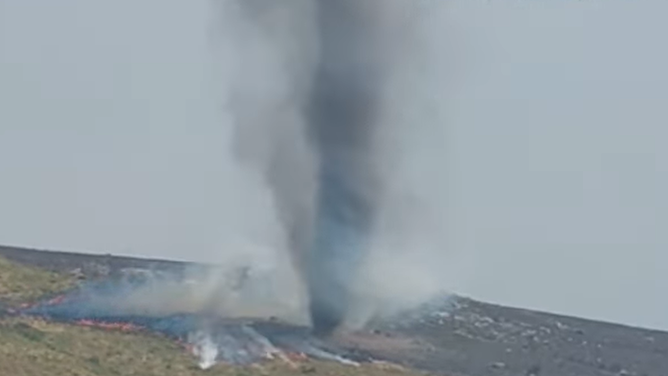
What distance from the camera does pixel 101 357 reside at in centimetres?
7131

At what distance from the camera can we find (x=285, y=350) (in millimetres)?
79812

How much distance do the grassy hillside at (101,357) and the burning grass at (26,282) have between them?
1309 cm

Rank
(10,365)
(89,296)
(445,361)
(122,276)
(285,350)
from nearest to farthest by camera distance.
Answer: (10,365) < (285,350) < (445,361) < (89,296) < (122,276)

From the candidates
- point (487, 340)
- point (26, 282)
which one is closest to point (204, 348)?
point (26, 282)

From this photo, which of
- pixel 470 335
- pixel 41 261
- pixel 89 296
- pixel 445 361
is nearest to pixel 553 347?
pixel 470 335

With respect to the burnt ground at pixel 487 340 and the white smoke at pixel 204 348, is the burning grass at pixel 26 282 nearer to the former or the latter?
the burnt ground at pixel 487 340

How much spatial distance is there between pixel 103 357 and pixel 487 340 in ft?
119

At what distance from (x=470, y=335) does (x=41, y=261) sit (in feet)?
131

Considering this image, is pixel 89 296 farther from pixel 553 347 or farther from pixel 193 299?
pixel 553 347

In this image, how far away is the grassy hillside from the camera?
2611 inches

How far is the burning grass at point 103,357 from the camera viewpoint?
66.4 metres

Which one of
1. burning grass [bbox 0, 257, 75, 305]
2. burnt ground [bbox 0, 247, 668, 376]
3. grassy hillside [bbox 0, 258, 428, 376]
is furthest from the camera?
burning grass [bbox 0, 257, 75, 305]

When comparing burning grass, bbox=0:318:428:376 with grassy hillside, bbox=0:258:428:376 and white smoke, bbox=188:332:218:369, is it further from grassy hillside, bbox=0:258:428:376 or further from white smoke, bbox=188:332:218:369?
white smoke, bbox=188:332:218:369

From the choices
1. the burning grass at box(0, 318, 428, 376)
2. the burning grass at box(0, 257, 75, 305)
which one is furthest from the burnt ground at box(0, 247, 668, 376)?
the burning grass at box(0, 318, 428, 376)
